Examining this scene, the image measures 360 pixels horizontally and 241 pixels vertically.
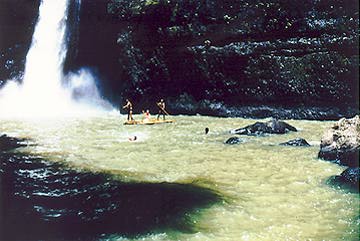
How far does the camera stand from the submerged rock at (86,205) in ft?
21.8

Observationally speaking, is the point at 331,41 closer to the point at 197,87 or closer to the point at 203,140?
the point at 197,87

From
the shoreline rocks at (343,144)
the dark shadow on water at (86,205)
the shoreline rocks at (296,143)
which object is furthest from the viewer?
the shoreline rocks at (296,143)

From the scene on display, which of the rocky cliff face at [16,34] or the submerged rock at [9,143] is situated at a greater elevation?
the rocky cliff face at [16,34]

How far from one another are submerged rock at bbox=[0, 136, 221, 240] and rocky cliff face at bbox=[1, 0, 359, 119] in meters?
15.8

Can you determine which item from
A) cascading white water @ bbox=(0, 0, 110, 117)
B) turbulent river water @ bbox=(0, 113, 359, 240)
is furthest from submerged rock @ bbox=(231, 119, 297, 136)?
cascading white water @ bbox=(0, 0, 110, 117)

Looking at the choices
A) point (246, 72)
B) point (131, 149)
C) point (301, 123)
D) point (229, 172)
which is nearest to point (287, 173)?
point (229, 172)

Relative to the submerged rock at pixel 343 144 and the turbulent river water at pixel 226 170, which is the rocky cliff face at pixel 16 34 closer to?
the turbulent river water at pixel 226 170

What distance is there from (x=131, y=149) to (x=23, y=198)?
5563mm

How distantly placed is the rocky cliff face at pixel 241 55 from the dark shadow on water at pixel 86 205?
1585cm

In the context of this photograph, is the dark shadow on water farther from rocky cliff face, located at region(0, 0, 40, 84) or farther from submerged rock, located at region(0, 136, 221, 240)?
rocky cliff face, located at region(0, 0, 40, 84)

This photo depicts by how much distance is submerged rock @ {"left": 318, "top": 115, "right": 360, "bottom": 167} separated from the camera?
37.0ft

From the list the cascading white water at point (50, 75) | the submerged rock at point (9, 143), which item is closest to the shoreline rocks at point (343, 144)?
the submerged rock at point (9, 143)

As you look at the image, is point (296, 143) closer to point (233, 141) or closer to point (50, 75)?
point (233, 141)

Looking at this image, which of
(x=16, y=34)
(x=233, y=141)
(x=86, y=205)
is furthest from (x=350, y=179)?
(x=16, y=34)
